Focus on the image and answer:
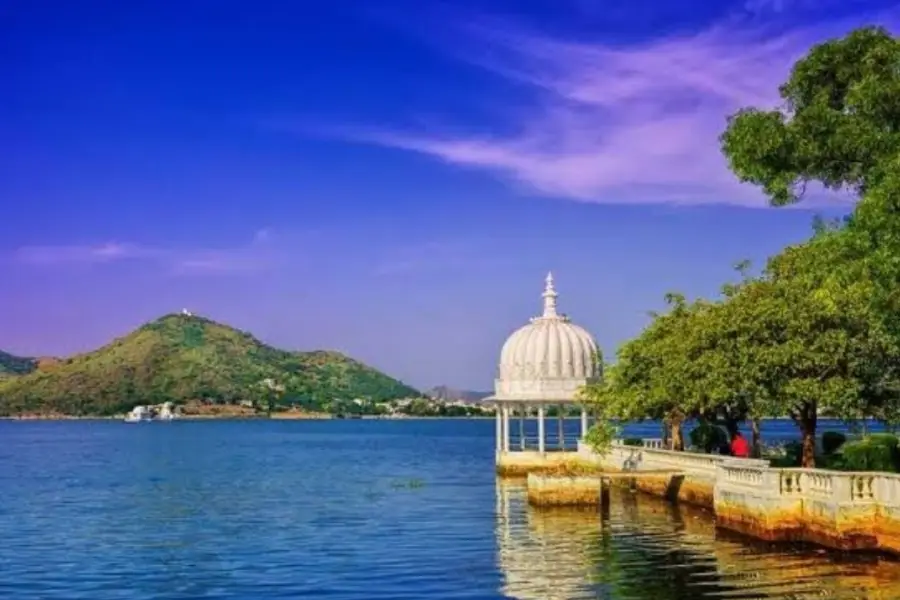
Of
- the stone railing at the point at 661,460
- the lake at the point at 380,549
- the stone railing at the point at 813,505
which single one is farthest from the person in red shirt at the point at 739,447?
the stone railing at the point at 813,505

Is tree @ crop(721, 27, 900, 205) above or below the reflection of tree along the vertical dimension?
above

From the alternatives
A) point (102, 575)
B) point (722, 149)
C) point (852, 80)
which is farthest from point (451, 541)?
point (852, 80)

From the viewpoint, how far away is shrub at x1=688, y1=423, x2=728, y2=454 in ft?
192

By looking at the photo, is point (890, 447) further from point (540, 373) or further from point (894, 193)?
point (540, 373)

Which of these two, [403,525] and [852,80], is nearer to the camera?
[852,80]

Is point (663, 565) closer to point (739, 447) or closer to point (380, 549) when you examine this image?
point (380, 549)

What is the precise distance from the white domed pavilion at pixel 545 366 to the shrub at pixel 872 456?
25.1m

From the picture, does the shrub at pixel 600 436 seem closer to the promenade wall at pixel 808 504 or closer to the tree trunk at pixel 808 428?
the promenade wall at pixel 808 504

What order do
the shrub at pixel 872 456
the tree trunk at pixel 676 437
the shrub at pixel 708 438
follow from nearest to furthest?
the shrub at pixel 872 456 < the tree trunk at pixel 676 437 < the shrub at pixel 708 438

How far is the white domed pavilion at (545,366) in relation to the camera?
65625 mm

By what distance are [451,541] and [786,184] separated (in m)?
17.6

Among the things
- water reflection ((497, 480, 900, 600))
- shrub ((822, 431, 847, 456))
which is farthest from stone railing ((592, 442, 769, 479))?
shrub ((822, 431, 847, 456))

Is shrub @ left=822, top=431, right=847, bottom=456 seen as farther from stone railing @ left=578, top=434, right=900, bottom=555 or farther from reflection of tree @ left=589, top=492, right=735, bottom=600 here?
stone railing @ left=578, top=434, right=900, bottom=555

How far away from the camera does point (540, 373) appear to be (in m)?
66.1
